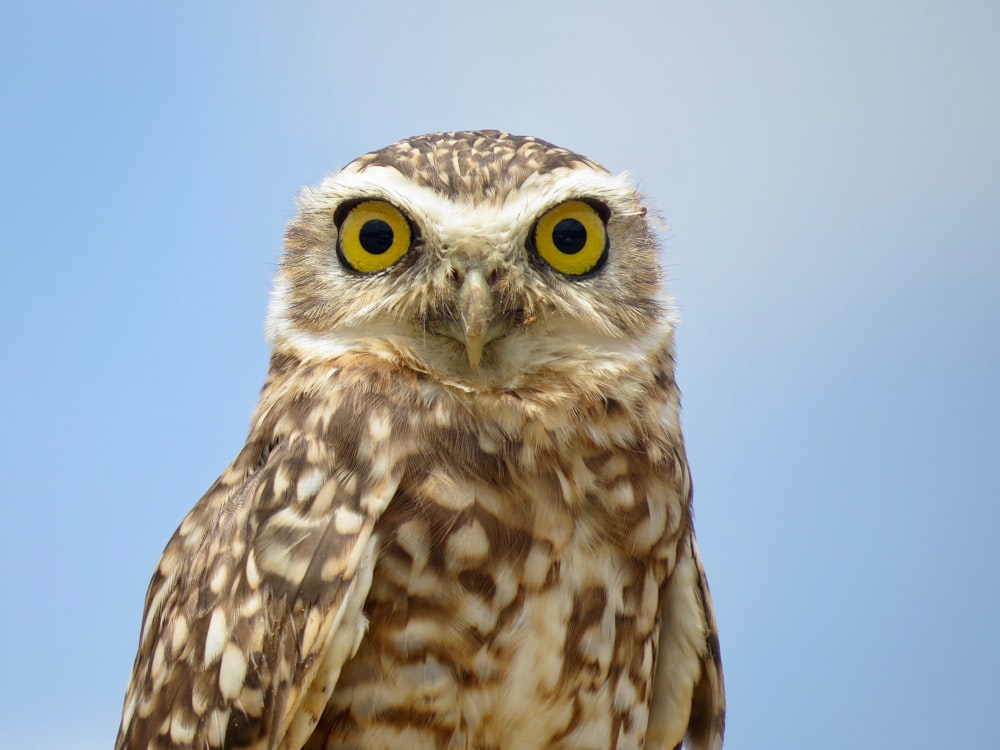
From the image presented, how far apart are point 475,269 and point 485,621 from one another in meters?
0.56

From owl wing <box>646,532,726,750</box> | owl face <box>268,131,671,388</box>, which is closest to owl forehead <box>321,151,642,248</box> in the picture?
owl face <box>268,131,671,388</box>

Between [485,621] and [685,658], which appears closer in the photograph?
[485,621]

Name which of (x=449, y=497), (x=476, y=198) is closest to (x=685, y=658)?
(x=449, y=497)

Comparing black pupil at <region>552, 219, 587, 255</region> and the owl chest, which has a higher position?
black pupil at <region>552, 219, 587, 255</region>

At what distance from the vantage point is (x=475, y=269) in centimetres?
176

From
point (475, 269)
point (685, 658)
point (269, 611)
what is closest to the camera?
point (269, 611)

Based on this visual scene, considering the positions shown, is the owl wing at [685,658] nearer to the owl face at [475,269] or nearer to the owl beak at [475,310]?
the owl face at [475,269]

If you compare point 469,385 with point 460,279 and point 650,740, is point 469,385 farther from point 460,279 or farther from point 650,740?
point 650,740

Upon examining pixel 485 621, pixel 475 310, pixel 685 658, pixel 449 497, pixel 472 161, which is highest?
pixel 472 161

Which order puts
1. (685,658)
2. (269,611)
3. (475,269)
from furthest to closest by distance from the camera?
(685,658) → (475,269) → (269,611)

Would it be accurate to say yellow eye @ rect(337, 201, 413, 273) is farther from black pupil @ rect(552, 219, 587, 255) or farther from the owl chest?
the owl chest

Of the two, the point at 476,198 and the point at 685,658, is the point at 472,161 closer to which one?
the point at 476,198

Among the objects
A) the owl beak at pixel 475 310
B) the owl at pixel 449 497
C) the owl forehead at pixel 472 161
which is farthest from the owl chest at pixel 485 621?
the owl forehead at pixel 472 161

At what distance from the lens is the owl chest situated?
64.6 inches
